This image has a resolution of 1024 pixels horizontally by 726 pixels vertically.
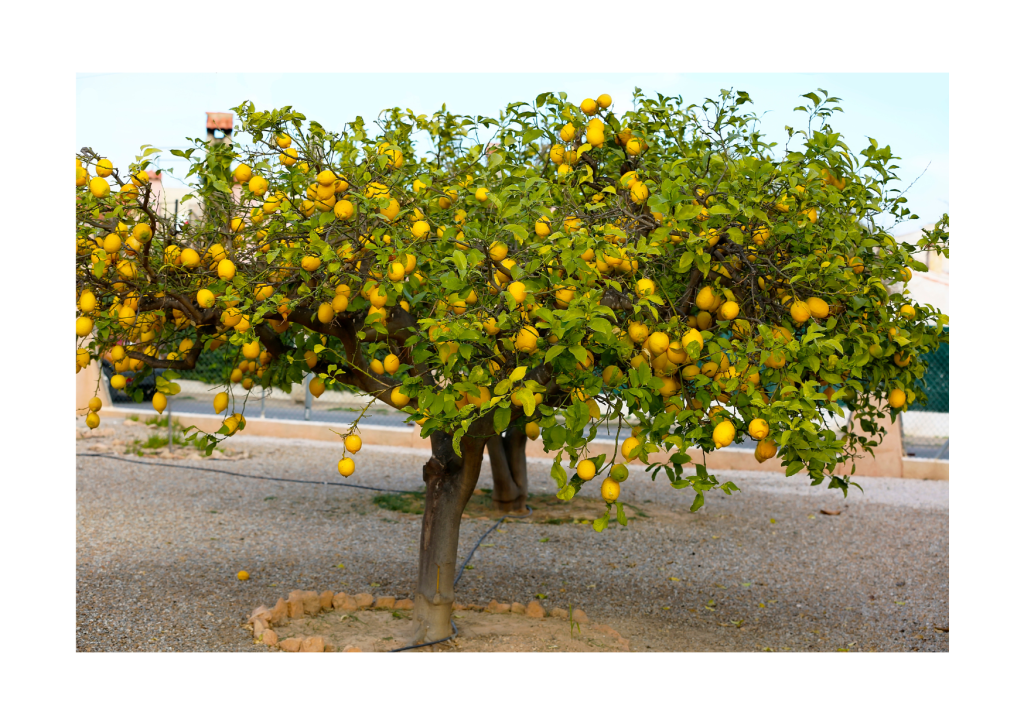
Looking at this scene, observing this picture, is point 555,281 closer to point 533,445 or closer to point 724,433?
point 724,433

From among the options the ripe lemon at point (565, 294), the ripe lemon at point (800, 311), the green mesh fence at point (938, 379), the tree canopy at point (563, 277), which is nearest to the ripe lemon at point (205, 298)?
the tree canopy at point (563, 277)

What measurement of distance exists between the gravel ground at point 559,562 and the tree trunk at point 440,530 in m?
0.86

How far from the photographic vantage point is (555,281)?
262 cm

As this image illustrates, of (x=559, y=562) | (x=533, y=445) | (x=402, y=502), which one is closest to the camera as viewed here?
(x=559, y=562)

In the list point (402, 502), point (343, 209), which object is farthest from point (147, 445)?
point (343, 209)

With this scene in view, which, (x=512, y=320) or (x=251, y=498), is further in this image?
(x=251, y=498)

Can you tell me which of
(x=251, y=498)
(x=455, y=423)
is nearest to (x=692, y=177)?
(x=455, y=423)

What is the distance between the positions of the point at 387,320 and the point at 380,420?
9951 millimetres

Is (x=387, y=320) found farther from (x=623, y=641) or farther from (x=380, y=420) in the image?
(x=380, y=420)

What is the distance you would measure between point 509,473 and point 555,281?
4787 mm

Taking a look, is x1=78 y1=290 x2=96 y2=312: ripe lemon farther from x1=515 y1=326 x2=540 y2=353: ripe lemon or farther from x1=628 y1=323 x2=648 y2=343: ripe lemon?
x1=628 y1=323 x2=648 y2=343: ripe lemon

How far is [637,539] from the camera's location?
6551 mm

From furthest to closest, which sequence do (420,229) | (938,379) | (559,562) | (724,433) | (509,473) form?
(938,379) < (509,473) < (559,562) < (420,229) < (724,433)

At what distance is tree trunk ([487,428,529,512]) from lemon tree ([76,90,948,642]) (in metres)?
3.29
